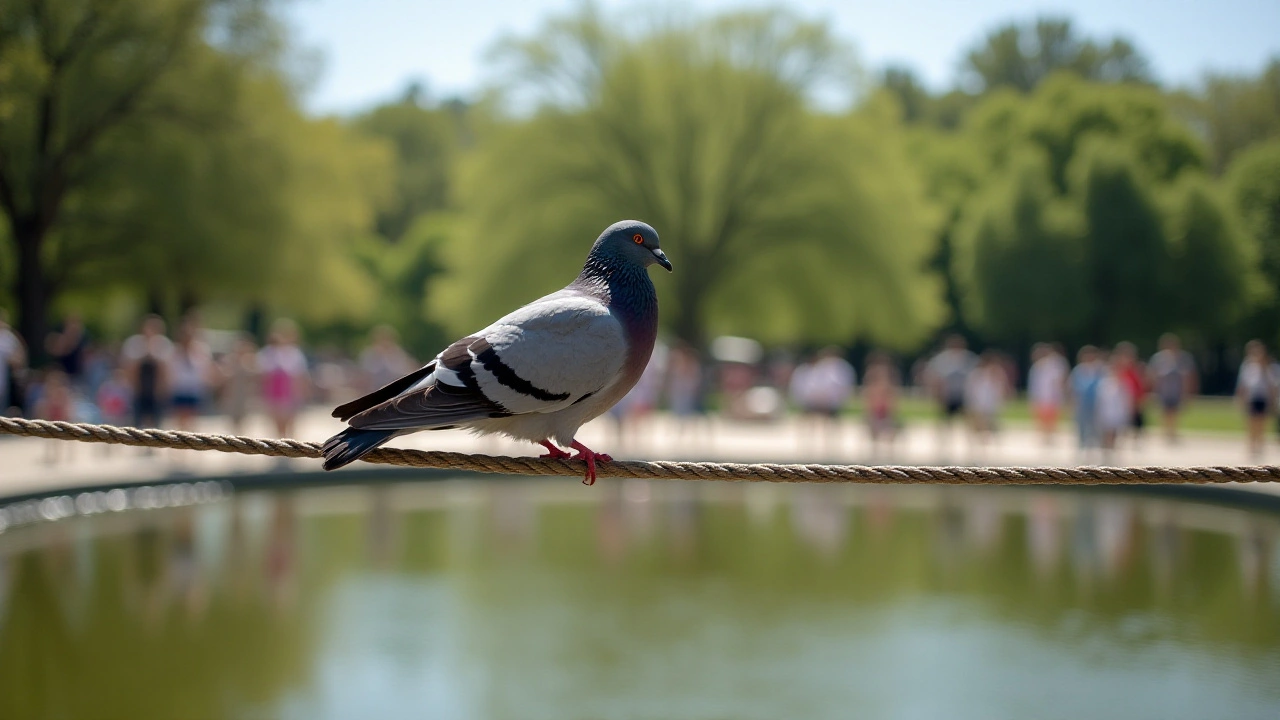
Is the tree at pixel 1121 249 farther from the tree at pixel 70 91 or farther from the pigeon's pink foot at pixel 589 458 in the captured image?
the pigeon's pink foot at pixel 589 458

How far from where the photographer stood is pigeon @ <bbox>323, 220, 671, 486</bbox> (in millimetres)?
4316

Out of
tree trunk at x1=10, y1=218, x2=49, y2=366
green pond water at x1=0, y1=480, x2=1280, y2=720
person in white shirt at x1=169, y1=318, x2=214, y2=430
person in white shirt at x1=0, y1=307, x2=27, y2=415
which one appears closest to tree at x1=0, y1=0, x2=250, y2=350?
tree trunk at x1=10, y1=218, x2=49, y2=366

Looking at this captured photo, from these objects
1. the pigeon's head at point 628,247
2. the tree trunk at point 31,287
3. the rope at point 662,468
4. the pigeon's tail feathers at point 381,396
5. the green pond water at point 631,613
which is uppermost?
the tree trunk at point 31,287

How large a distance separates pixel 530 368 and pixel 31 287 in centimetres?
2306

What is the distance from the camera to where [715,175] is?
114 ft

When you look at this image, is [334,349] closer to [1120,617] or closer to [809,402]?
[809,402]

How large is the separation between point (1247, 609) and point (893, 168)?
82.3 feet

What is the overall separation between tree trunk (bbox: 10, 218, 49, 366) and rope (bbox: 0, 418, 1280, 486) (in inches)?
848

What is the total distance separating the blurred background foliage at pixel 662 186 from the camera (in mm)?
23766

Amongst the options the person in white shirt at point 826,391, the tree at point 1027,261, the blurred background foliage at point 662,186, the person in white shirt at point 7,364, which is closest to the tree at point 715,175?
the blurred background foliage at point 662,186

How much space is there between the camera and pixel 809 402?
66.3ft

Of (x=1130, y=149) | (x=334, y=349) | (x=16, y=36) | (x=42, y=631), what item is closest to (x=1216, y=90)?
(x=1130, y=149)

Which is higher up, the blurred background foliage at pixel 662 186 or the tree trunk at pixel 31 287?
the blurred background foliage at pixel 662 186

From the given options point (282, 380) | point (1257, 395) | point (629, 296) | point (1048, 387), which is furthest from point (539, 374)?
point (1048, 387)
